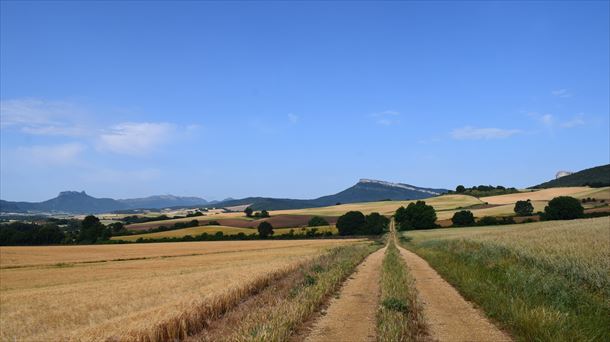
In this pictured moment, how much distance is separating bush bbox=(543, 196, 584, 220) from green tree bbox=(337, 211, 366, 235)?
1693 inches

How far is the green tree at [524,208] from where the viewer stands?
114894 millimetres

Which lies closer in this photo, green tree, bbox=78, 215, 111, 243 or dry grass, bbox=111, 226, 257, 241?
green tree, bbox=78, 215, 111, 243

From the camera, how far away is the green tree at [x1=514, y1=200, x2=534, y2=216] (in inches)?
4523

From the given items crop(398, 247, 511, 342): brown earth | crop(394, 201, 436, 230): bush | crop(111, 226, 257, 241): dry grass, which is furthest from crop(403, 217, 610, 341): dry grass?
crop(111, 226, 257, 241): dry grass

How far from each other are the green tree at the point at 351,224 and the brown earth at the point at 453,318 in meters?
101

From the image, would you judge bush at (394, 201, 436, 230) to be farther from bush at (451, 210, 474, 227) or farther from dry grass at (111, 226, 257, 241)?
dry grass at (111, 226, 257, 241)

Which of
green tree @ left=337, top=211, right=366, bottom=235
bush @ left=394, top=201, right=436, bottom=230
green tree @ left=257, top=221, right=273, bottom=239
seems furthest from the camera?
green tree @ left=337, top=211, right=366, bottom=235

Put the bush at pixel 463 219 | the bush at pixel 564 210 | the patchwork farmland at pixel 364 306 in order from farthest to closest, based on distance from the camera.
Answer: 1. the bush at pixel 463 219
2. the bush at pixel 564 210
3. the patchwork farmland at pixel 364 306

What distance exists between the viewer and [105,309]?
23.2 metres

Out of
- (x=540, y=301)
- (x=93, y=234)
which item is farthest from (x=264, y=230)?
(x=540, y=301)

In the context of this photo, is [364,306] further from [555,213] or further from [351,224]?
[351,224]

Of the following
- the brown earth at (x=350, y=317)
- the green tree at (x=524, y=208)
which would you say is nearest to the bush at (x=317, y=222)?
the green tree at (x=524, y=208)

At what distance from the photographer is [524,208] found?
116 metres

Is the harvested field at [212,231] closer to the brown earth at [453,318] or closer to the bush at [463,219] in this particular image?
the bush at [463,219]
